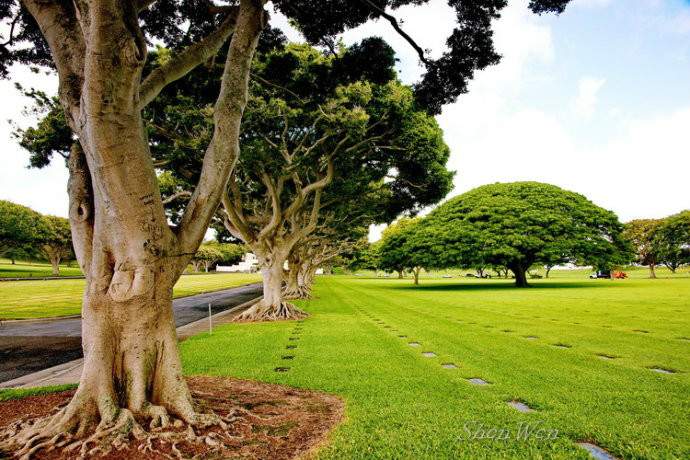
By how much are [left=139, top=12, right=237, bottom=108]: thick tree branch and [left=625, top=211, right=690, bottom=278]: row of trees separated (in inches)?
2280

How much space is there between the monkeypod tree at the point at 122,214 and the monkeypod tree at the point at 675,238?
61.5 m

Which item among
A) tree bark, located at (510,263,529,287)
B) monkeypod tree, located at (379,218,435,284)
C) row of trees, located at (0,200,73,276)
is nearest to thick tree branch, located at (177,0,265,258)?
monkeypod tree, located at (379,218,435,284)

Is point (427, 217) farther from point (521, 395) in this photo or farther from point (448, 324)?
point (521, 395)

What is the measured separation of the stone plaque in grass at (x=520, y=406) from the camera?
3.91 metres

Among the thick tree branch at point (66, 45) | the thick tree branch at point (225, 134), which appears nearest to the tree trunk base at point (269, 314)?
the thick tree branch at point (225, 134)

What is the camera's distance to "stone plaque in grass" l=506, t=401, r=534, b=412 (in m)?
3.91

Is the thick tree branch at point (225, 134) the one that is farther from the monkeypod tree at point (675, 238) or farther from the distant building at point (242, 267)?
the distant building at point (242, 267)

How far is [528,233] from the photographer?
29.5 m

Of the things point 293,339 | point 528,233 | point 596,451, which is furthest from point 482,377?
point 528,233

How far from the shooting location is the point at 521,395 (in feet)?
14.1

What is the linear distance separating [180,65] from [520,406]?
5.78 meters

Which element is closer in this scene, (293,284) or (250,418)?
(250,418)

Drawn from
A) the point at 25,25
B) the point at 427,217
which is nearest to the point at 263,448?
the point at 25,25

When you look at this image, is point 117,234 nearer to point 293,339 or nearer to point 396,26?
point 396,26
